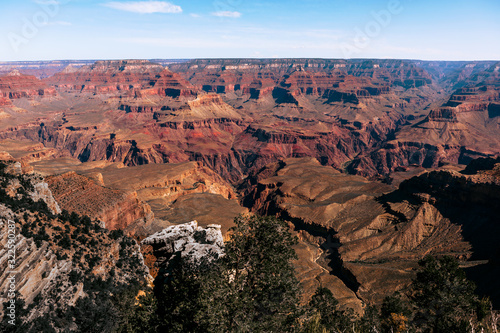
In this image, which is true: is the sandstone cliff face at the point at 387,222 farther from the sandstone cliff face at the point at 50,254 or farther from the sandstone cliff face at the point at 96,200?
the sandstone cliff face at the point at 96,200

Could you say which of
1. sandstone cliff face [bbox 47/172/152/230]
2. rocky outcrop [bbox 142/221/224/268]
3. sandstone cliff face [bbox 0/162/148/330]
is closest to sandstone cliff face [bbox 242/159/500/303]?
rocky outcrop [bbox 142/221/224/268]

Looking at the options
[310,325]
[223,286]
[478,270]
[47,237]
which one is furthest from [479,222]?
[47,237]

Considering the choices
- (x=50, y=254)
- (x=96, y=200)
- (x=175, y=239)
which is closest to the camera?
(x=50, y=254)

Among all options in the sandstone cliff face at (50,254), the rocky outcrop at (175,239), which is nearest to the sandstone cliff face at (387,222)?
the rocky outcrop at (175,239)

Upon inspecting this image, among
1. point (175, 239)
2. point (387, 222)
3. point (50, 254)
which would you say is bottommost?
point (387, 222)

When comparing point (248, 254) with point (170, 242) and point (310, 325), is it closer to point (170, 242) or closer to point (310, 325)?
point (310, 325)

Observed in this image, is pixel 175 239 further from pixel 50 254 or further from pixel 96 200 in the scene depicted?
pixel 96 200

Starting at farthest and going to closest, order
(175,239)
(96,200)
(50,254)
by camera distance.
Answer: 1. (96,200)
2. (175,239)
3. (50,254)

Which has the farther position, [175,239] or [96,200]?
[96,200]

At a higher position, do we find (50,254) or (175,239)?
(50,254)

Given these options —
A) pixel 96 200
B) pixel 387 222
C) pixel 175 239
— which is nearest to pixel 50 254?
pixel 175 239

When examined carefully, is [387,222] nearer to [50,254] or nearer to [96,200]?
[96,200]
